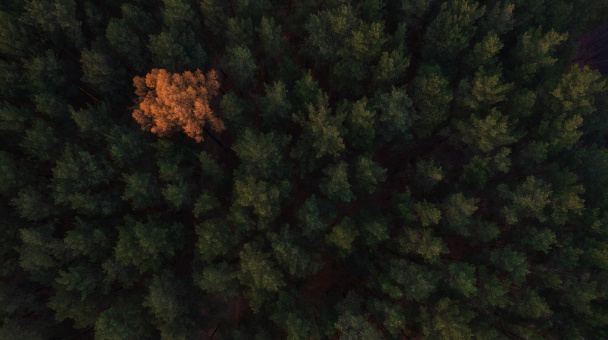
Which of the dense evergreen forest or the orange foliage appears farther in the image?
the dense evergreen forest

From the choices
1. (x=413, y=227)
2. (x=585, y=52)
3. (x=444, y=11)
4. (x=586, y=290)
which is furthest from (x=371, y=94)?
(x=585, y=52)

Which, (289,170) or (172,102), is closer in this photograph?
(172,102)

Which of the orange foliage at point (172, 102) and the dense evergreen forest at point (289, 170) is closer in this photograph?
the orange foliage at point (172, 102)

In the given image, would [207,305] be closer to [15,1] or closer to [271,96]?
[271,96]

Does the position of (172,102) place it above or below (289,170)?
above
